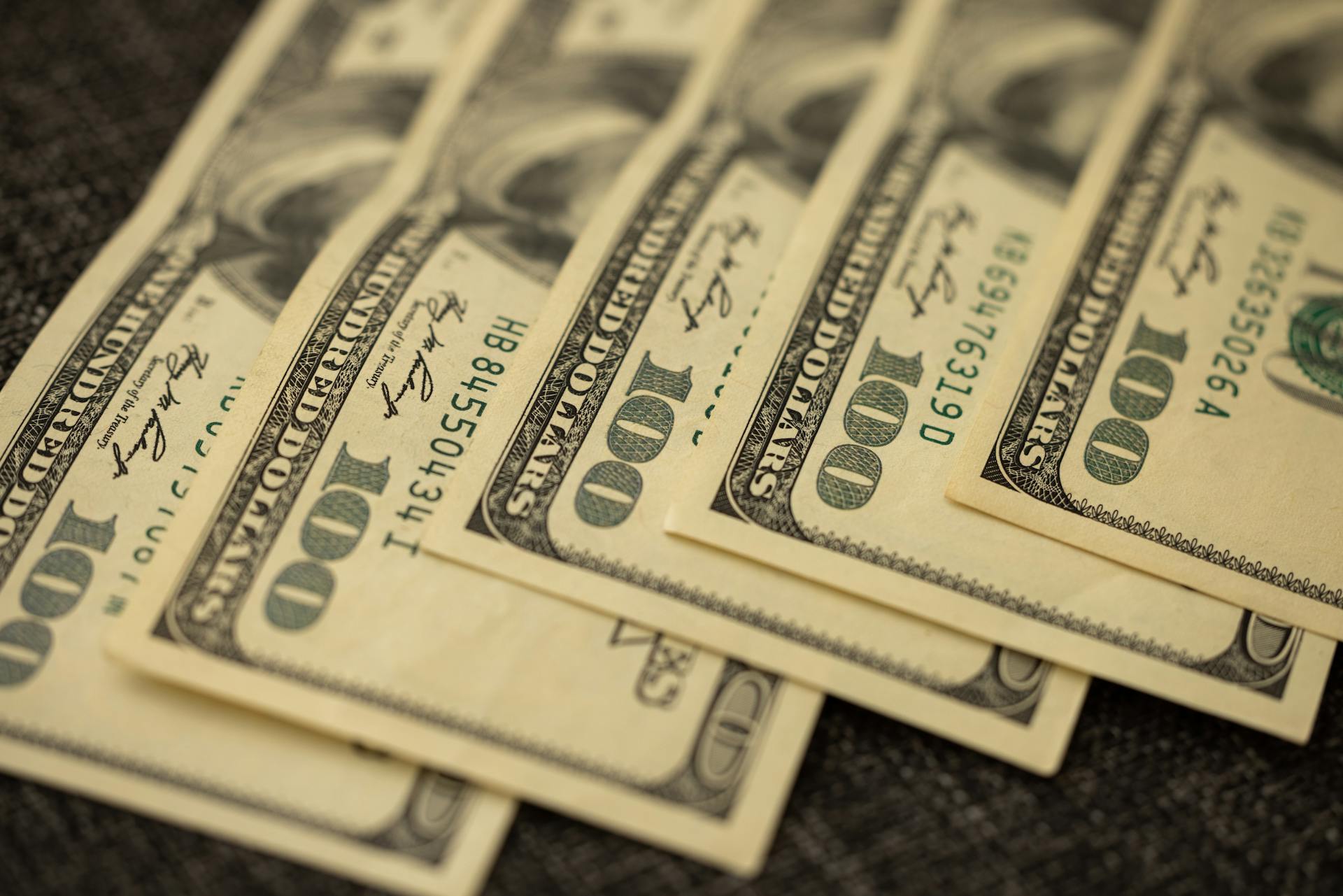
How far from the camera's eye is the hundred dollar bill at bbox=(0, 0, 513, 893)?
438 mm

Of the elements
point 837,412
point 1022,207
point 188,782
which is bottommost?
point 188,782

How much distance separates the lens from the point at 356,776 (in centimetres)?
44

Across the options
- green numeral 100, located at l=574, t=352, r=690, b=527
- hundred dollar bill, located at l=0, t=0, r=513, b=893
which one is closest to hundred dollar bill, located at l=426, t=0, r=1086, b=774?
green numeral 100, located at l=574, t=352, r=690, b=527

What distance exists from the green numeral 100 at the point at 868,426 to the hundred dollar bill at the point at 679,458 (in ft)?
0.16

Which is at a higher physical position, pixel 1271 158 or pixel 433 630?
pixel 1271 158

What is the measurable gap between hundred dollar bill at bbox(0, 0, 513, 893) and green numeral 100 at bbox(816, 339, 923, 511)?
0.19m

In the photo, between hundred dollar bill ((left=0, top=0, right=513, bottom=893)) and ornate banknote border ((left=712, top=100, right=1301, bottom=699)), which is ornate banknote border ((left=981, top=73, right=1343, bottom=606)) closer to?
ornate banknote border ((left=712, top=100, right=1301, bottom=699))

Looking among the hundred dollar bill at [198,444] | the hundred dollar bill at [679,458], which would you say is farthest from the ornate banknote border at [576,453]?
the hundred dollar bill at [198,444]

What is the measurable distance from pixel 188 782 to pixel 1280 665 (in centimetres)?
43

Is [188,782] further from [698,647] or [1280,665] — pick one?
[1280,665]

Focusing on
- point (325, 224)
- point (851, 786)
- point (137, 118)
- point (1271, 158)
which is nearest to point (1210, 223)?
point (1271, 158)

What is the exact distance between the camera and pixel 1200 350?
0.55 meters
